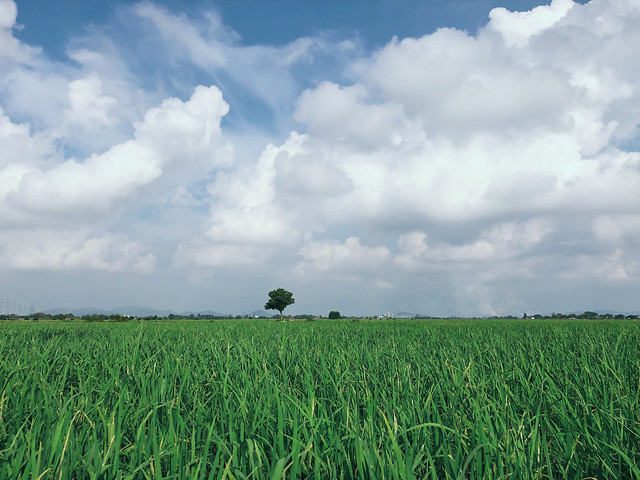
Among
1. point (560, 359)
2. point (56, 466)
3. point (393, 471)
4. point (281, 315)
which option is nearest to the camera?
point (393, 471)

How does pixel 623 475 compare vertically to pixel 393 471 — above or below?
below

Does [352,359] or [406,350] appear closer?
[352,359]

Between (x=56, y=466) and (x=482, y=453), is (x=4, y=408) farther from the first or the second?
(x=482, y=453)

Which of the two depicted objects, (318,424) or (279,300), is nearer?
(318,424)

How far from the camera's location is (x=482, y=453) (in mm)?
2334

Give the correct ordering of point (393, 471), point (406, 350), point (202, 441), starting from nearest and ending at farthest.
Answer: point (393, 471) < point (202, 441) < point (406, 350)

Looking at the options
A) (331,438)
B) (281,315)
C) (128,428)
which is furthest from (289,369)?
(281,315)

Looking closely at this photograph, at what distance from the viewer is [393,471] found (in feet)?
5.88

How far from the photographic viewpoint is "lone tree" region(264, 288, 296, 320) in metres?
101

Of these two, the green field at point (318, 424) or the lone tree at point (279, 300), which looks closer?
the green field at point (318, 424)

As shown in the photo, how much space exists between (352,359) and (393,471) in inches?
151

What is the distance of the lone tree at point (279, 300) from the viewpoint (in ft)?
332

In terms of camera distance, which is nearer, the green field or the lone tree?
the green field

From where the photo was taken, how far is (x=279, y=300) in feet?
331
